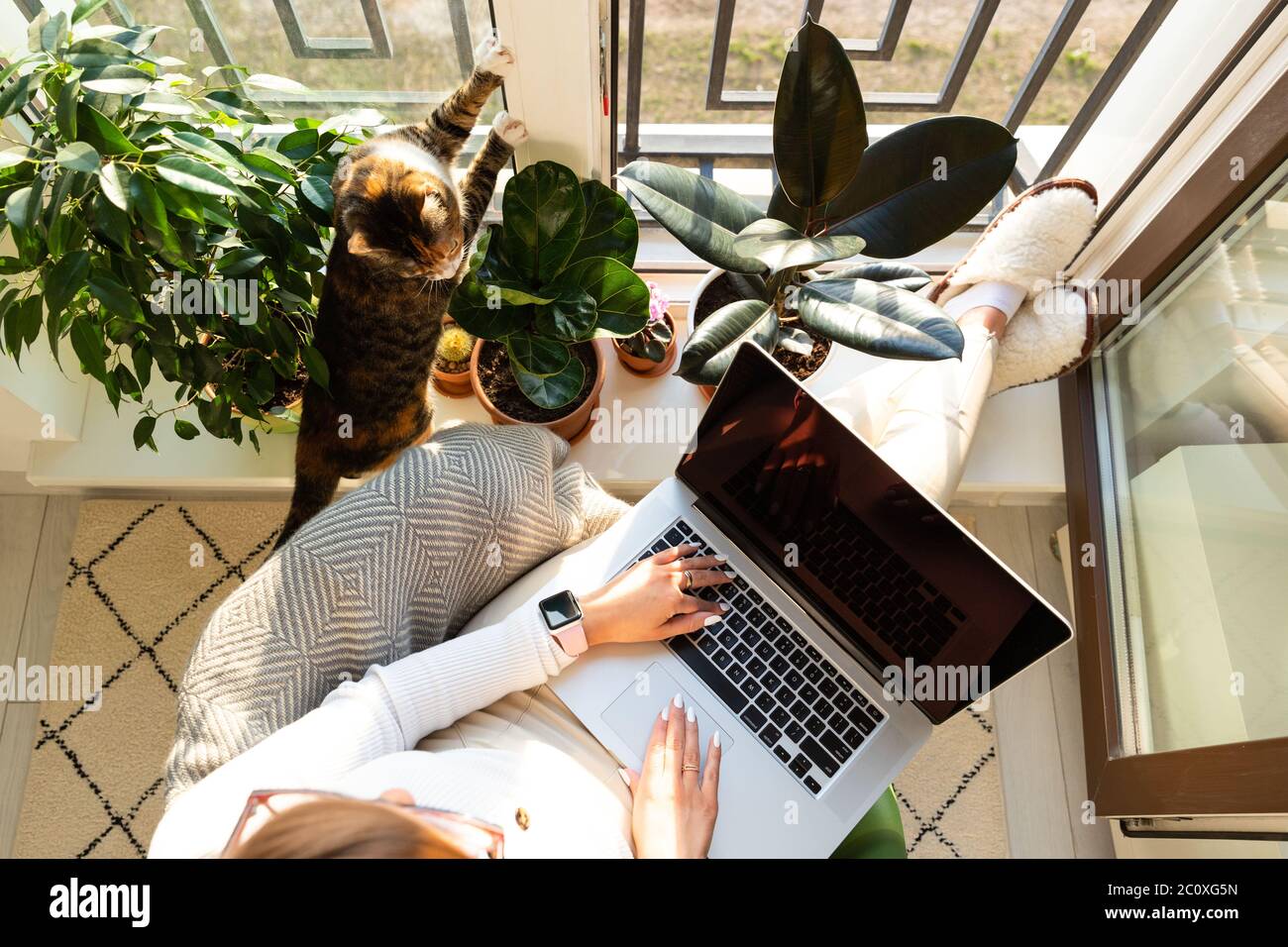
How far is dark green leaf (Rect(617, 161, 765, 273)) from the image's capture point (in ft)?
2.97

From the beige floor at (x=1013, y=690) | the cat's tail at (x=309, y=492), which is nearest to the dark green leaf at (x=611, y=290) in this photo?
the cat's tail at (x=309, y=492)

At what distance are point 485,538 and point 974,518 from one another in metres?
0.97

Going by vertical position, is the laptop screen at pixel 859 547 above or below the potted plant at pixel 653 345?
below

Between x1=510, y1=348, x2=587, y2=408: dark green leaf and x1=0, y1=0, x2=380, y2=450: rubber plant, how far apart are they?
0.25m

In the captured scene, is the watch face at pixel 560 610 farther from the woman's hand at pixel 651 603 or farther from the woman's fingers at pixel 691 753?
the woman's fingers at pixel 691 753

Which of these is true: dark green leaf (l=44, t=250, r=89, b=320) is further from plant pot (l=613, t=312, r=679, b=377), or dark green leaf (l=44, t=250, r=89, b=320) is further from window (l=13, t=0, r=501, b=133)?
plant pot (l=613, t=312, r=679, b=377)

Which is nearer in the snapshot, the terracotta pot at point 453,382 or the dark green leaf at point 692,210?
the dark green leaf at point 692,210

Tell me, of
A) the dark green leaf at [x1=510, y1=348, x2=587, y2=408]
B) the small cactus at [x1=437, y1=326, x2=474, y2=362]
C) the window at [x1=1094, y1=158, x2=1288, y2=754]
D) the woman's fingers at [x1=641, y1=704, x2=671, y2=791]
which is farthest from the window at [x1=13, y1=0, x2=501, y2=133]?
the window at [x1=1094, y1=158, x2=1288, y2=754]

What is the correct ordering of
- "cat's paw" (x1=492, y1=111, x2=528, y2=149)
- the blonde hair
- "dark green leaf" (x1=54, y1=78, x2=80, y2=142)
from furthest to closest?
"cat's paw" (x1=492, y1=111, x2=528, y2=149)
"dark green leaf" (x1=54, y1=78, x2=80, y2=142)
the blonde hair

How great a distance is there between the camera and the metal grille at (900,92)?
4.02 feet

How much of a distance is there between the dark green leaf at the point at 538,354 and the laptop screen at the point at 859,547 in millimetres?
201

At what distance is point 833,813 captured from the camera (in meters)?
0.95

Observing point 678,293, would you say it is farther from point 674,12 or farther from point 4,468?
point 4,468
